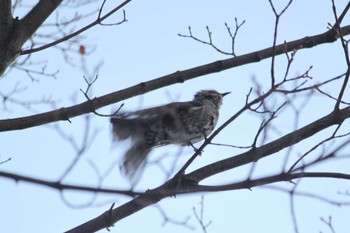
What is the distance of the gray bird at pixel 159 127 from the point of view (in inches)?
192

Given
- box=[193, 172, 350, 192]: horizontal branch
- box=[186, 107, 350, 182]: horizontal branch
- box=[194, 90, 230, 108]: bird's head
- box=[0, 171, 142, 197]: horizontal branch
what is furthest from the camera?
box=[194, 90, 230, 108]: bird's head

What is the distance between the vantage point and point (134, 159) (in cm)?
518

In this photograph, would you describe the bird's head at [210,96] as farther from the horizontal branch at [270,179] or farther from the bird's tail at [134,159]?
the horizontal branch at [270,179]

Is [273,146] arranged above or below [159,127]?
below

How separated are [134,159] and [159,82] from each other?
1000 millimetres

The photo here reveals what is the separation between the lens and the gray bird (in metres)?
4.88

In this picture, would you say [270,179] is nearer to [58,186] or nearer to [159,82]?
[58,186]

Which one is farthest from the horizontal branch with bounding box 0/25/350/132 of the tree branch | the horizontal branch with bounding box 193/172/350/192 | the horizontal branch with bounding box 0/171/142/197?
the horizontal branch with bounding box 0/171/142/197

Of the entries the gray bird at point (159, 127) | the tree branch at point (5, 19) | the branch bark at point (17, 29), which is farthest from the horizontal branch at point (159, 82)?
the tree branch at point (5, 19)

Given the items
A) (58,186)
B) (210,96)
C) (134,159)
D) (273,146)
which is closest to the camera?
(58,186)

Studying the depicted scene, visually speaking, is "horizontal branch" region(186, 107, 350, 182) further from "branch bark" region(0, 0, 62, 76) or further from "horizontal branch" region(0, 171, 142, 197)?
"horizontal branch" region(0, 171, 142, 197)

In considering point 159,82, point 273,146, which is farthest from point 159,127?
point 273,146

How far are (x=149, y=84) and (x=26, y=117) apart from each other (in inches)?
35.4

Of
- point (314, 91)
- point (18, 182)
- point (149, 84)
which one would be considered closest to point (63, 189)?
point (18, 182)
